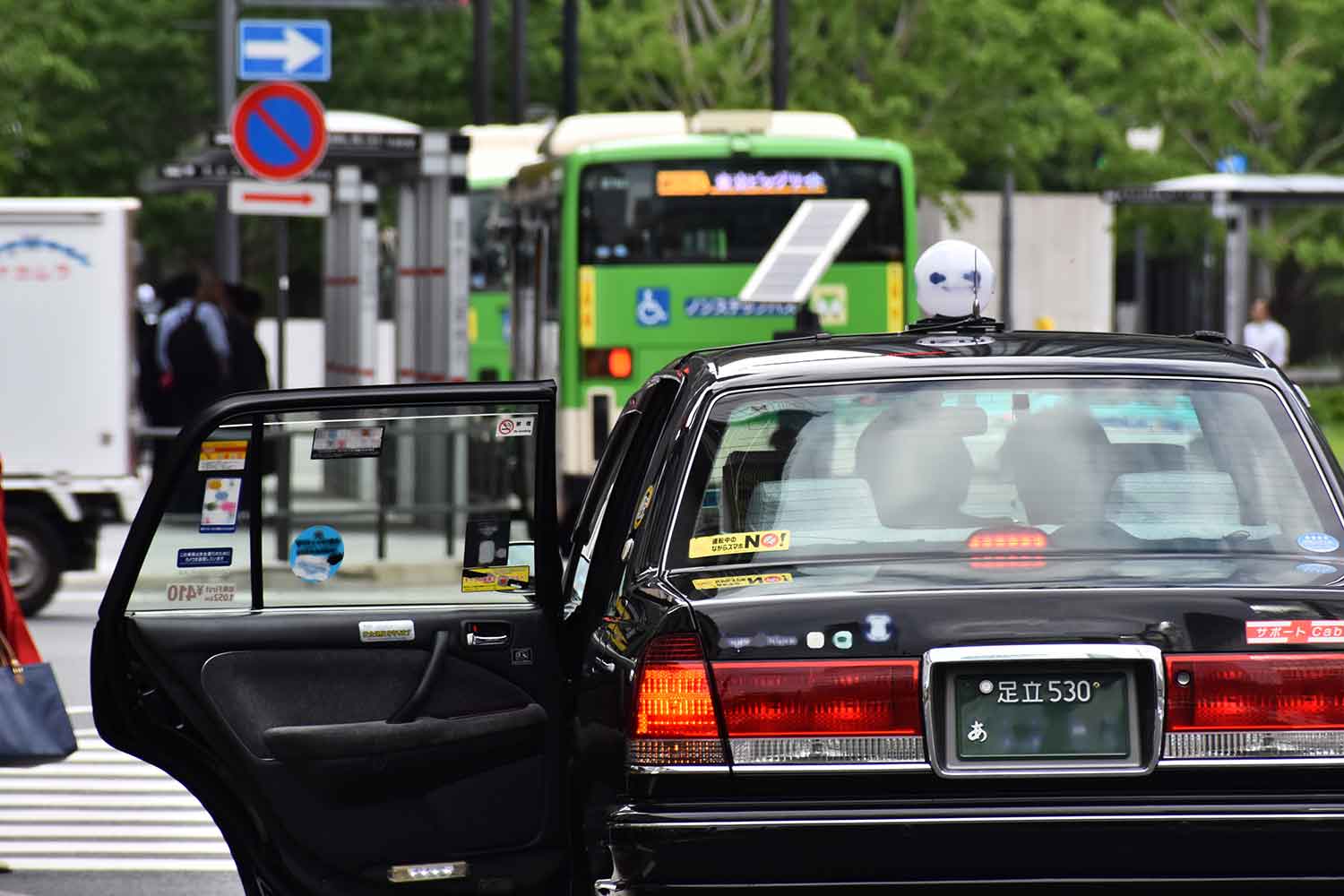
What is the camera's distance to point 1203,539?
4.77m

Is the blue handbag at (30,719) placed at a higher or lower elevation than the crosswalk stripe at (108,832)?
higher

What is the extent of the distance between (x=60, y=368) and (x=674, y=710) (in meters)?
10.4

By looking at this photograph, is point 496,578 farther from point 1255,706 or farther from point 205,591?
point 1255,706

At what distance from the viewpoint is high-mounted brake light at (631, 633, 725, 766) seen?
4.41 m

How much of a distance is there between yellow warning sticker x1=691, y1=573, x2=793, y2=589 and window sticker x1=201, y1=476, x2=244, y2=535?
1.19 metres

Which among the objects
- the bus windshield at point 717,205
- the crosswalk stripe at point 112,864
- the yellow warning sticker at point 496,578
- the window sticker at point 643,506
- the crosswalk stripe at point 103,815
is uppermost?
the bus windshield at point 717,205

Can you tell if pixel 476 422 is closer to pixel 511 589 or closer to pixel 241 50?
pixel 241 50

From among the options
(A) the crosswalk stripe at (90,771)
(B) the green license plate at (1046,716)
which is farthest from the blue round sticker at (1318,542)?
(A) the crosswalk stripe at (90,771)

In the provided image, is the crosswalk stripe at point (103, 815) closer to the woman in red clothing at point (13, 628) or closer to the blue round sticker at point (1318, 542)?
the woman in red clothing at point (13, 628)

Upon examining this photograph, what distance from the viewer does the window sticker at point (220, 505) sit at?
210 inches

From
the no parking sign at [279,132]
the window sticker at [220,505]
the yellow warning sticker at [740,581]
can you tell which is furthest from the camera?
the no parking sign at [279,132]

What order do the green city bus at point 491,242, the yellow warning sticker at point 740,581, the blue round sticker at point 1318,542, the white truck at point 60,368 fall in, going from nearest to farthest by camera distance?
the yellow warning sticker at point 740,581
the blue round sticker at point 1318,542
the white truck at point 60,368
the green city bus at point 491,242

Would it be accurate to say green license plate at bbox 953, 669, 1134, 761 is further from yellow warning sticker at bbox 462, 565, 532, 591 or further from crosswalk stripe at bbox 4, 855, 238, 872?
crosswalk stripe at bbox 4, 855, 238, 872

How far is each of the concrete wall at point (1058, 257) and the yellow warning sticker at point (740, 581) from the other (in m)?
42.2
